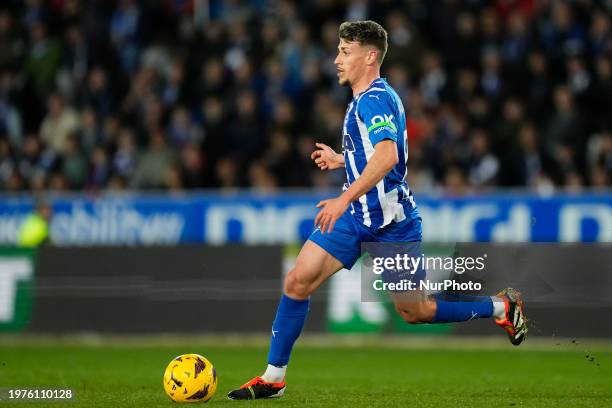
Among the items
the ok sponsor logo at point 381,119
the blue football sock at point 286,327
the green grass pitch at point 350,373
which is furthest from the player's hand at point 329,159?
the green grass pitch at point 350,373

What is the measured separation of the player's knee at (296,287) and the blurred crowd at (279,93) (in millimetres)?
7888

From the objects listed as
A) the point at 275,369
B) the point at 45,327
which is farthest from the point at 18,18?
the point at 275,369

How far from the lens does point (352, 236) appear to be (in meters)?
8.23

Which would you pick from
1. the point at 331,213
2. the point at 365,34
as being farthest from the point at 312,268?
the point at 365,34

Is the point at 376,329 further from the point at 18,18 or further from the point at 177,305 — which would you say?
the point at 18,18

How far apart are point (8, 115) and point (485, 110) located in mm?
7591

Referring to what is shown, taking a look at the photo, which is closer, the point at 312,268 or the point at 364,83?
the point at 312,268

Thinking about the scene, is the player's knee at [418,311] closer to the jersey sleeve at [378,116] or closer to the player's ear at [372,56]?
the jersey sleeve at [378,116]

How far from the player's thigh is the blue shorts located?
0.04 metres

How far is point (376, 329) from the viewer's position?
48.8ft

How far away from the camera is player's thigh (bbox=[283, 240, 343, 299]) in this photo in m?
8.16

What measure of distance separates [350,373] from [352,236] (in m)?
3.15

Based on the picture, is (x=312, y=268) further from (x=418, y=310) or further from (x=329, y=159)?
(x=329, y=159)

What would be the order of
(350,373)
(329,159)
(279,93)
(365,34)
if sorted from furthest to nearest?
(279,93) → (350,373) → (329,159) → (365,34)
